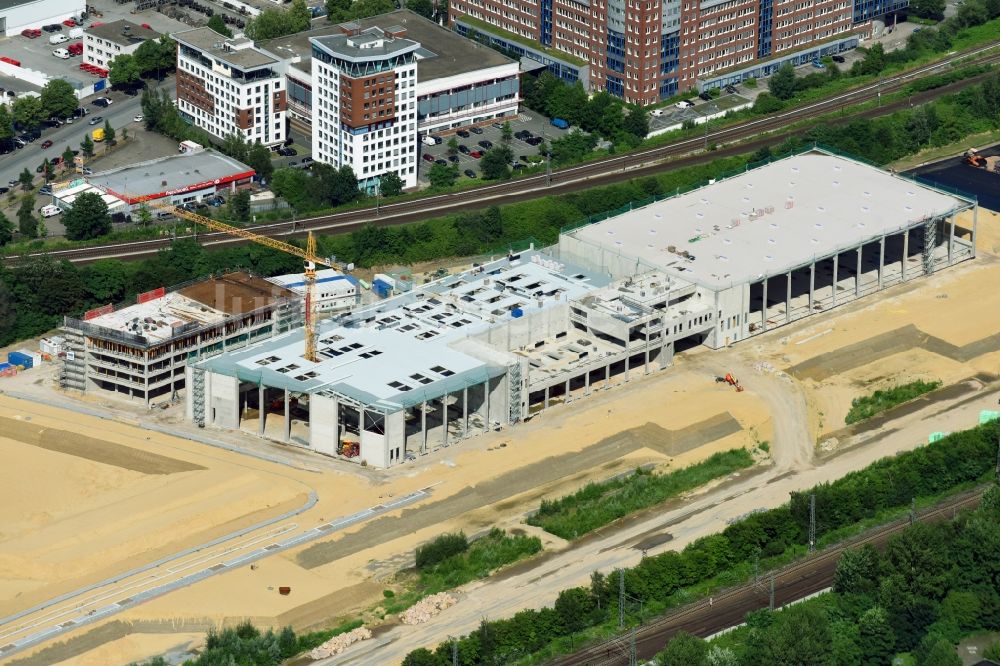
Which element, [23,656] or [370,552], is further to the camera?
[370,552]

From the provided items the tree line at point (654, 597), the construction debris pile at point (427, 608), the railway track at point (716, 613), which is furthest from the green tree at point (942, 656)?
the construction debris pile at point (427, 608)

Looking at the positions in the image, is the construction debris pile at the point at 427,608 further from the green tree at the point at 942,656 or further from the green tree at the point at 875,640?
the green tree at the point at 942,656

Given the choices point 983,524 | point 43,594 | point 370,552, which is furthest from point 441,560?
point 983,524

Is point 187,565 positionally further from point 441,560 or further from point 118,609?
point 441,560

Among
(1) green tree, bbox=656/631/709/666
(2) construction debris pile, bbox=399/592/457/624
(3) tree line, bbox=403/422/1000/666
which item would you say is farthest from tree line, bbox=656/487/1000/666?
(2) construction debris pile, bbox=399/592/457/624

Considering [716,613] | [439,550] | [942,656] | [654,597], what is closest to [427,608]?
[439,550]

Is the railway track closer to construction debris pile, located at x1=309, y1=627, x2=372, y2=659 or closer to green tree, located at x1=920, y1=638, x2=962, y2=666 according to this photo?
green tree, located at x1=920, y1=638, x2=962, y2=666
